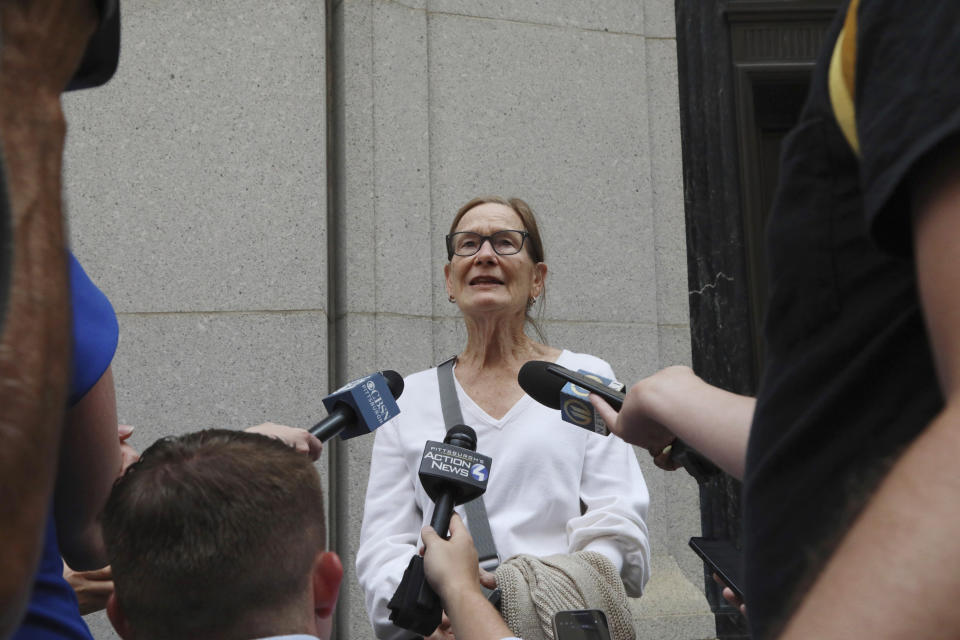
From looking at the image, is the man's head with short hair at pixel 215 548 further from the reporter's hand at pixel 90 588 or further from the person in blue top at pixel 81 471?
the reporter's hand at pixel 90 588

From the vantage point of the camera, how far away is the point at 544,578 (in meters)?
3.03

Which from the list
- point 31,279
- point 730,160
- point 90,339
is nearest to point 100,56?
point 31,279

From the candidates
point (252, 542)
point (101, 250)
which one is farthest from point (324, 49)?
point (252, 542)

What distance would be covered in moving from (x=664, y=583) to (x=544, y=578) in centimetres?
205

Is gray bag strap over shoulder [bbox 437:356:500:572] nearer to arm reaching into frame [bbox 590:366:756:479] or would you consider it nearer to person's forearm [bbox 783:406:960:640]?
arm reaching into frame [bbox 590:366:756:479]

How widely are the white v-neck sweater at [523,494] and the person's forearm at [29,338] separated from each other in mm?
2677

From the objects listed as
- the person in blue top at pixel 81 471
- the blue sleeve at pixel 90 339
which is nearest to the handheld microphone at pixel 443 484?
the person in blue top at pixel 81 471

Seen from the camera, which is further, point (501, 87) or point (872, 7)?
point (501, 87)

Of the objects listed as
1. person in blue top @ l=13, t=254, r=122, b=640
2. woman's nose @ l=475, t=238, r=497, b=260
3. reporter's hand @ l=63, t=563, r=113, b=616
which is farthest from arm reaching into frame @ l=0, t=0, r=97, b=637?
woman's nose @ l=475, t=238, r=497, b=260

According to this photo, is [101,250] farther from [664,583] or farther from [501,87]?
[664,583]

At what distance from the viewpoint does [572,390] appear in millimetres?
2418

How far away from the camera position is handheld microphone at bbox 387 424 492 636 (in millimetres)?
2439

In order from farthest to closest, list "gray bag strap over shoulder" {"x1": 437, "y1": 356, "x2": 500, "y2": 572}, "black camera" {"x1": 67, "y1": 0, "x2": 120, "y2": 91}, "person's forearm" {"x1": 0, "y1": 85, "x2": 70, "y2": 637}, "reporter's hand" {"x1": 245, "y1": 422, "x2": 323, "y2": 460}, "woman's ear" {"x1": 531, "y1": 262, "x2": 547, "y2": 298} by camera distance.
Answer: "woman's ear" {"x1": 531, "y1": 262, "x2": 547, "y2": 298} < "gray bag strap over shoulder" {"x1": 437, "y1": 356, "x2": 500, "y2": 572} < "reporter's hand" {"x1": 245, "y1": 422, "x2": 323, "y2": 460} < "black camera" {"x1": 67, "y1": 0, "x2": 120, "y2": 91} < "person's forearm" {"x1": 0, "y1": 85, "x2": 70, "y2": 637}

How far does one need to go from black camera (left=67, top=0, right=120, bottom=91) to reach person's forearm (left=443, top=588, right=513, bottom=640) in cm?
155
